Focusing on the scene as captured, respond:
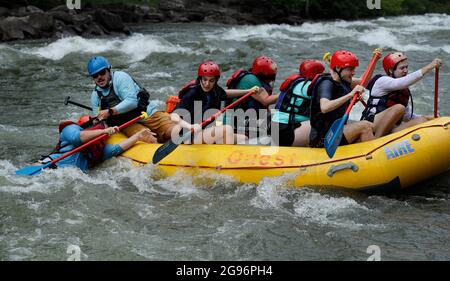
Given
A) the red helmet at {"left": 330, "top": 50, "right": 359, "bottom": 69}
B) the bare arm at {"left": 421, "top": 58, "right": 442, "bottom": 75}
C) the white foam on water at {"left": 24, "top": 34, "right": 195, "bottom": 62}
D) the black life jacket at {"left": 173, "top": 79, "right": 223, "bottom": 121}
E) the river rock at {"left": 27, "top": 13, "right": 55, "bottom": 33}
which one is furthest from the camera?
the river rock at {"left": 27, "top": 13, "right": 55, "bottom": 33}

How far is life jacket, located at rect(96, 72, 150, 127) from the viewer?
23.9ft

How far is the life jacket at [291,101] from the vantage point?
656cm

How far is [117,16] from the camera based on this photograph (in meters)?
22.8

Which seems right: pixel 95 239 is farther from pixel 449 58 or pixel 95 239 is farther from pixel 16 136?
pixel 449 58

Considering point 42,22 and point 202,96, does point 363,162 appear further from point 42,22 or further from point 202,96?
point 42,22

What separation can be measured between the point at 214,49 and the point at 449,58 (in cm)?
634

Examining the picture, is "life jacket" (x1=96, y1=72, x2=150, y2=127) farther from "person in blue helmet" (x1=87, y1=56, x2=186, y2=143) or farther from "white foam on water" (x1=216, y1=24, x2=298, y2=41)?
"white foam on water" (x1=216, y1=24, x2=298, y2=41)

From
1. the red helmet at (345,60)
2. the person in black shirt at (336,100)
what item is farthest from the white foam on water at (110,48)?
the red helmet at (345,60)

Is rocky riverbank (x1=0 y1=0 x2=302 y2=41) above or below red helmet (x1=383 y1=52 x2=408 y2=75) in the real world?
below

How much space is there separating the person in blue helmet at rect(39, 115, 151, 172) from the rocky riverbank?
1258 cm

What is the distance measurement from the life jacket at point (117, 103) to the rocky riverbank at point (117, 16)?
495 inches

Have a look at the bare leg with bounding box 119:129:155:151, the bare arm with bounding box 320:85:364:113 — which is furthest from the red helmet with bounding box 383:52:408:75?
the bare leg with bounding box 119:129:155:151

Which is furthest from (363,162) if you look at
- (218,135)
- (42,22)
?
(42,22)

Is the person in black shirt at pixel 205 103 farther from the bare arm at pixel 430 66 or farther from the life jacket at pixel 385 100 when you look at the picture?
the bare arm at pixel 430 66
